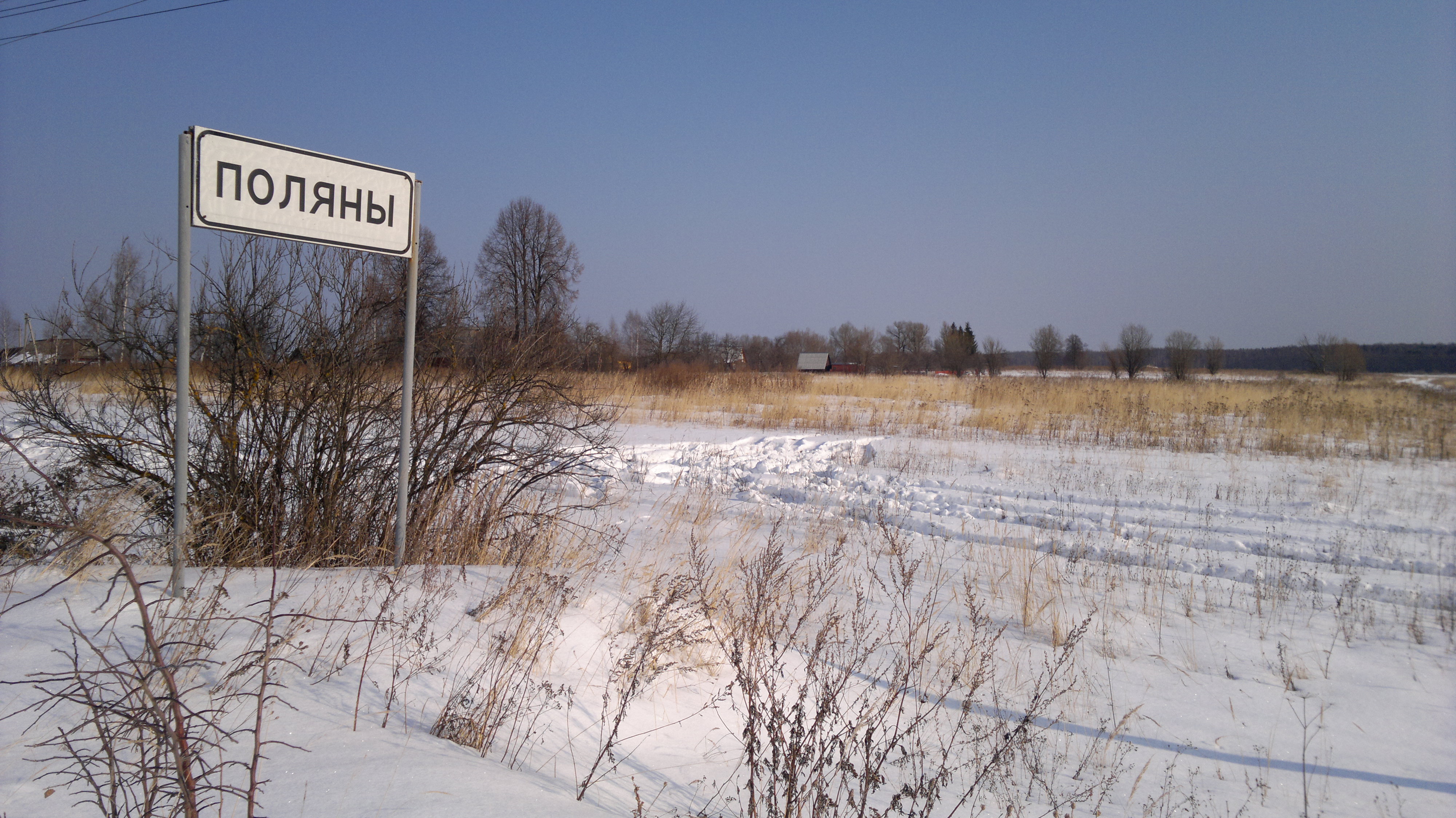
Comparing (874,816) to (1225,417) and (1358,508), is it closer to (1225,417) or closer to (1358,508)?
(1358,508)

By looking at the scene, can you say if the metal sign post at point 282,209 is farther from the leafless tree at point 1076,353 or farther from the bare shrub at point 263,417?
the leafless tree at point 1076,353

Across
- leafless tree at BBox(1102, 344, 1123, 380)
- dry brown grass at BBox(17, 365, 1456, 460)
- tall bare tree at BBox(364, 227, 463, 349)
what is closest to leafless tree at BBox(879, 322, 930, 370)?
leafless tree at BBox(1102, 344, 1123, 380)

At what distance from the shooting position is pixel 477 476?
5.51 metres

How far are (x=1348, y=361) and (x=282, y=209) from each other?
4947cm

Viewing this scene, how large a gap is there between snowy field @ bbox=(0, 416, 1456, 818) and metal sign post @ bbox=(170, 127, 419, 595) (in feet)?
2.46

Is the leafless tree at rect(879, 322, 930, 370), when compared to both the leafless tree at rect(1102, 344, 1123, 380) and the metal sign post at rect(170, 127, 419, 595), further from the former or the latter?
the metal sign post at rect(170, 127, 419, 595)

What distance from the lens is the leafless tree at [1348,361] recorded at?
37594 millimetres

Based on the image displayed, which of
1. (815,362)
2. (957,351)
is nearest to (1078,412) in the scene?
(957,351)

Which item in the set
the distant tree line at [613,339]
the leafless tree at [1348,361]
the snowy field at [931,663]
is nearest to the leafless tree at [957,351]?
the distant tree line at [613,339]

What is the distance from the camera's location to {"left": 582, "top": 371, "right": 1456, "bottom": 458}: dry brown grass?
544 inches

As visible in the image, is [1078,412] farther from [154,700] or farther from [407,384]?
[154,700]

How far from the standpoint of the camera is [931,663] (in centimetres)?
420

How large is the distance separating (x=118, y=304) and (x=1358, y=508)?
39.9 feet

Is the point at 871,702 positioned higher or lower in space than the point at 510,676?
lower
